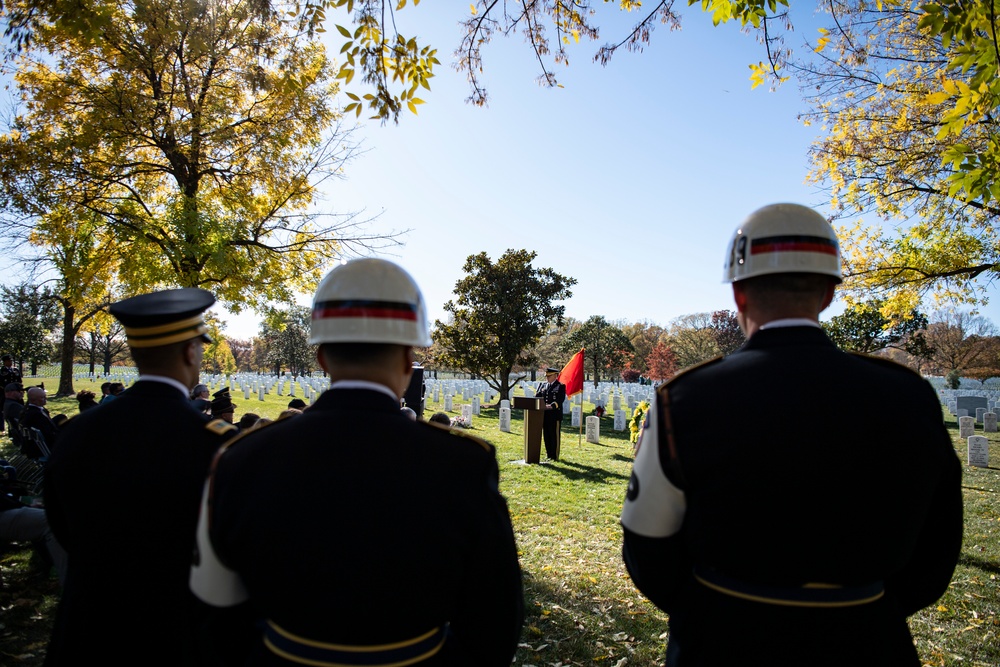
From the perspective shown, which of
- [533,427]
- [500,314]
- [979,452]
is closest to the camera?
[533,427]

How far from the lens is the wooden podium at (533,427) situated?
12812 millimetres

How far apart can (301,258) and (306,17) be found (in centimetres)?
750

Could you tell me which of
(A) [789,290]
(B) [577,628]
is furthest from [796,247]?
(B) [577,628]

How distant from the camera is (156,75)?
10.4 meters

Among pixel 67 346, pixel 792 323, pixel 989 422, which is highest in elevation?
pixel 67 346

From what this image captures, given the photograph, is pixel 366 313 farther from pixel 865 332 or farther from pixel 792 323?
pixel 865 332

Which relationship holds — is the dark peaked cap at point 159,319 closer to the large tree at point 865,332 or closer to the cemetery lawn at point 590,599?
the cemetery lawn at point 590,599

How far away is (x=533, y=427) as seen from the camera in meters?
13.2

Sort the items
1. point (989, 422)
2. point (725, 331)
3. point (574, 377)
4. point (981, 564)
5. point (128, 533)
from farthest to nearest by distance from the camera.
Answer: point (725, 331) < point (989, 422) < point (574, 377) < point (981, 564) < point (128, 533)

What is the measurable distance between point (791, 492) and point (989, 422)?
25.7 m

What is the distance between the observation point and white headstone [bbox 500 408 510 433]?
1938 centimetres

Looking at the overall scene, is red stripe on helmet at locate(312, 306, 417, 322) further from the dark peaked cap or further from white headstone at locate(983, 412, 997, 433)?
white headstone at locate(983, 412, 997, 433)

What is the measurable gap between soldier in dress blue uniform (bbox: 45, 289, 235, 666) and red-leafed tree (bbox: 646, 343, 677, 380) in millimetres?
58986

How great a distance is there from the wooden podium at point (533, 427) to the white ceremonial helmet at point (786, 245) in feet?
35.5
